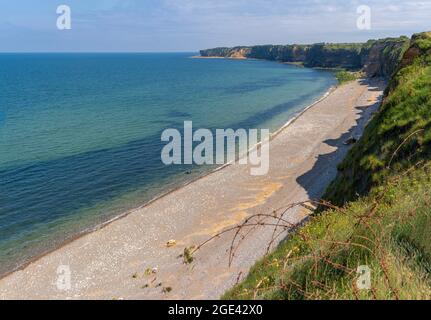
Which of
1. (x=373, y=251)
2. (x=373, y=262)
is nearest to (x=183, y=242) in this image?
(x=373, y=251)

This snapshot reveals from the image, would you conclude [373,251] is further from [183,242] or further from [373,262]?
[183,242]

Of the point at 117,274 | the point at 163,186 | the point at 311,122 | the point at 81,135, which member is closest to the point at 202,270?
the point at 117,274

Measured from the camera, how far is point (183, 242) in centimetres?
2742

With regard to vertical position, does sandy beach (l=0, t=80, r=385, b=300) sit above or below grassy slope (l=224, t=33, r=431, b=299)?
below

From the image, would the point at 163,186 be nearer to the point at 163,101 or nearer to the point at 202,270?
the point at 202,270

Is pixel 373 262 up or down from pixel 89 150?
→ up

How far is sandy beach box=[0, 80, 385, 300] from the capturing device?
2214 cm

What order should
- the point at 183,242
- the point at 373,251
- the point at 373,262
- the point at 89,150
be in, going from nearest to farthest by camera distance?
the point at 373,262, the point at 373,251, the point at 183,242, the point at 89,150

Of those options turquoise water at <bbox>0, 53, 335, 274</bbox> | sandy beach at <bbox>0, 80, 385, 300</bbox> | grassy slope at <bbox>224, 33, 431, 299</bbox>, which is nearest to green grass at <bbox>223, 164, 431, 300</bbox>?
grassy slope at <bbox>224, 33, 431, 299</bbox>

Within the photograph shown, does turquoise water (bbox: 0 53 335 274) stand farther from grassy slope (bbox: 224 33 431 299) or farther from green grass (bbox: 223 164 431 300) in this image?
green grass (bbox: 223 164 431 300)

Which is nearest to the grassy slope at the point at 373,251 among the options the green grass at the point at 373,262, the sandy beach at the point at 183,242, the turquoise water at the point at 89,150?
the green grass at the point at 373,262
